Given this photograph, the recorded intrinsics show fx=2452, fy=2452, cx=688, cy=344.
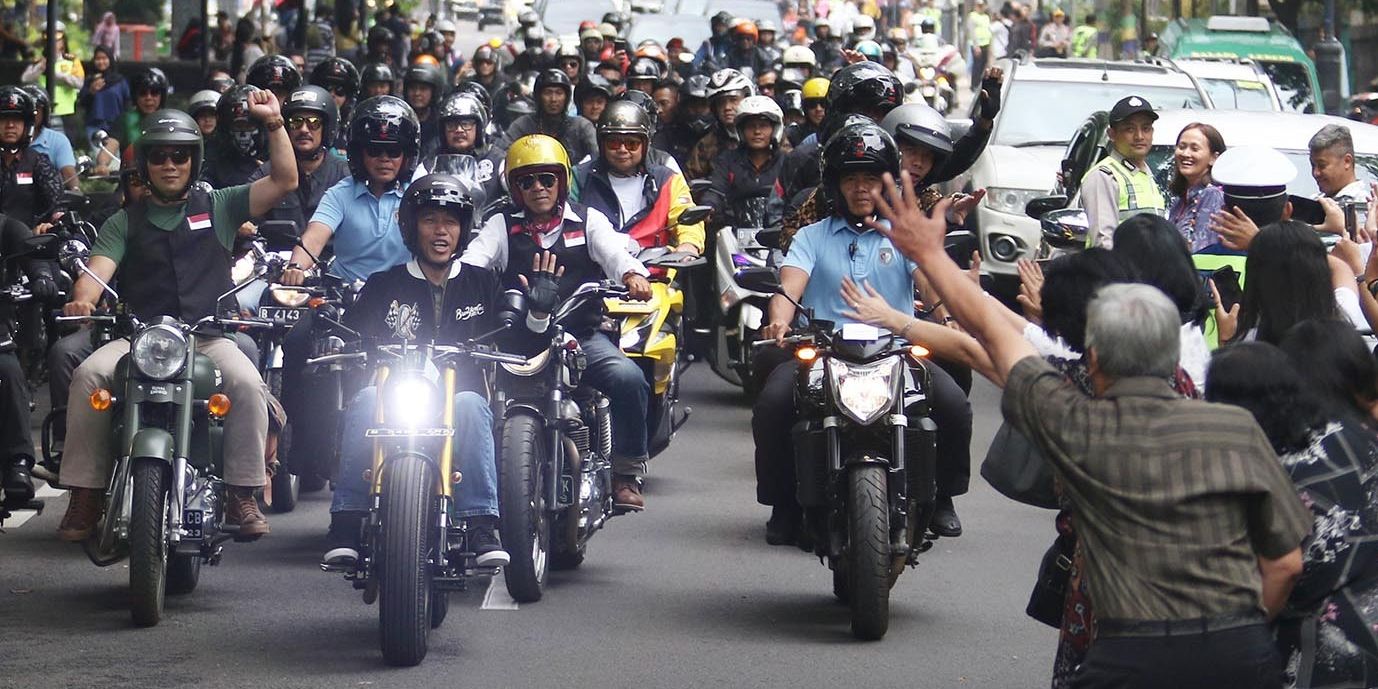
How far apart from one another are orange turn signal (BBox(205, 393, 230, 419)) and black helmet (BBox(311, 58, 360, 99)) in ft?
23.3

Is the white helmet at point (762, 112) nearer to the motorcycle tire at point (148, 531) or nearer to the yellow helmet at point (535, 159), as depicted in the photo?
the yellow helmet at point (535, 159)

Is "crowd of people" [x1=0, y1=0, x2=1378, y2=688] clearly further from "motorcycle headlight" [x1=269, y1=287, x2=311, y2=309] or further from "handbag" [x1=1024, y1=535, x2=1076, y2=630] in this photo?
"motorcycle headlight" [x1=269, y1=287, x2=311, y2=309]

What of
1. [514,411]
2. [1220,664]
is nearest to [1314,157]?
[514,411]

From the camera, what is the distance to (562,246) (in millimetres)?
9703

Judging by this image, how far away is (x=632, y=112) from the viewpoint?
1182 centimetres

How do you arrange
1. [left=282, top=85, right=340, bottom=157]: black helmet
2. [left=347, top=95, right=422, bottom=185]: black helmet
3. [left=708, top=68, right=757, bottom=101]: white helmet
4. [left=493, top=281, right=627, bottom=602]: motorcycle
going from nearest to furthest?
[left=493, top=281, right=627, bottom=602]: motorcycle → [left=347, top=95, right=422, bottom=185]: black helmet → [left=282, top=85, right=340, bottom=157]: black helmet → [left=708, top=68, right=757, bottom=101]: white helmet

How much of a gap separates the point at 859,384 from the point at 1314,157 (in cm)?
349

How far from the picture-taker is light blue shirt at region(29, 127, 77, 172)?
1519cm

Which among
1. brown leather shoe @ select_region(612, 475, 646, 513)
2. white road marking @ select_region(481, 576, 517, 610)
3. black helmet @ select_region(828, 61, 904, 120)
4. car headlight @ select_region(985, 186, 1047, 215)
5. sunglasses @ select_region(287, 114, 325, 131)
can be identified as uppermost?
black helmet @ select_region(828, 61, 904, 120)

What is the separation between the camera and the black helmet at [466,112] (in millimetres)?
13430

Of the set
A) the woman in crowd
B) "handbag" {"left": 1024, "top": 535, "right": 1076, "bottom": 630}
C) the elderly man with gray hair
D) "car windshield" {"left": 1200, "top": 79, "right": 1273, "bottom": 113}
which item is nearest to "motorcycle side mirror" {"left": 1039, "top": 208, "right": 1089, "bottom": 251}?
the woman in crowd

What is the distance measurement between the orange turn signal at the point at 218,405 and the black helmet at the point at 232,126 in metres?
4.29

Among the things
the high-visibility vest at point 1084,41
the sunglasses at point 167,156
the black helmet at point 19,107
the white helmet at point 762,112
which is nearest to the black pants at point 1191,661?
the sunglasses at point 167,156

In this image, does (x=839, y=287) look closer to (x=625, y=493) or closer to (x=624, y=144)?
(x=625, y=493)
